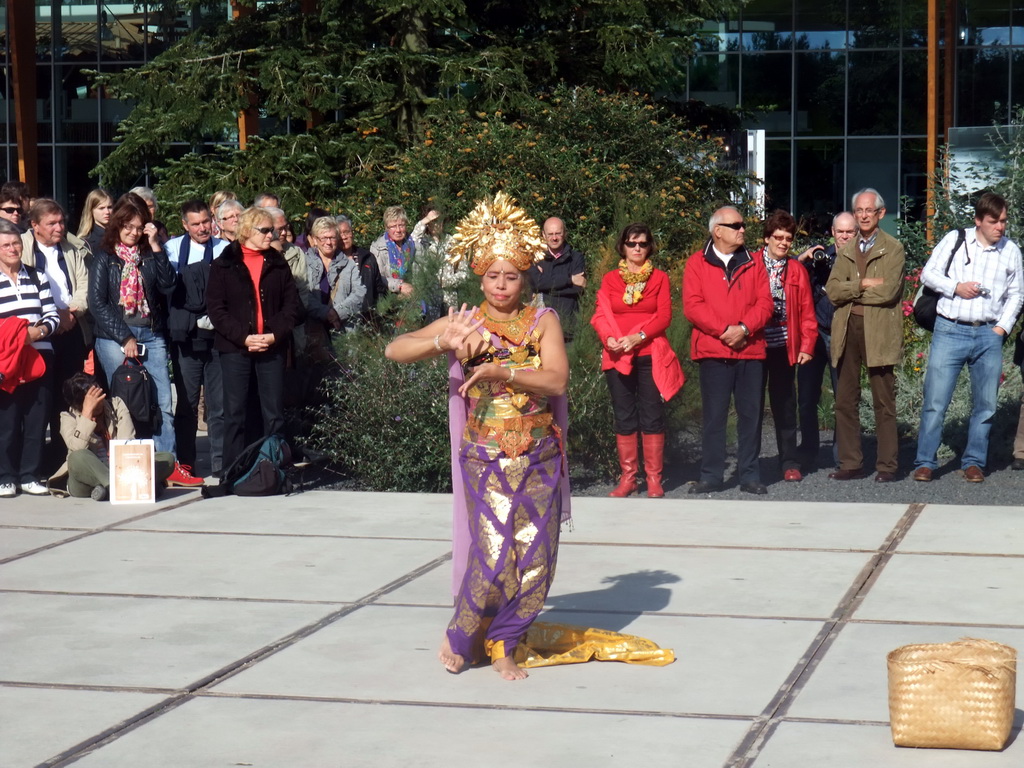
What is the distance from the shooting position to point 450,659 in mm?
5656

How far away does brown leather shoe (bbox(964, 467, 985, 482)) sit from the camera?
33.1 ft

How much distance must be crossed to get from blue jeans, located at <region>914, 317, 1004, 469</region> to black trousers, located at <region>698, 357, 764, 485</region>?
1.21 m

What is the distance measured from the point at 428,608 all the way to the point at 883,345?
15.4 feet

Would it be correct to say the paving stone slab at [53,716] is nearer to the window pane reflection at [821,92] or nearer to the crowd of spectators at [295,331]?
the crowd of spectators at [295,331]

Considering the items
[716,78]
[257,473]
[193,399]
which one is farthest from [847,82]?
[257,473]

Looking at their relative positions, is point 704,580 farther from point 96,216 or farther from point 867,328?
Answer: point 96,216

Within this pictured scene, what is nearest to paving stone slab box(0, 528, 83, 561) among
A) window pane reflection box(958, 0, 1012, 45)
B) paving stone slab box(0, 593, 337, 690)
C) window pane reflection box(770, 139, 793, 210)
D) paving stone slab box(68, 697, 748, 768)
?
paving stone slab box(0, 593, 337, 690)

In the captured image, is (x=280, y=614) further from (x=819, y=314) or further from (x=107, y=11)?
(x=107, y=11)

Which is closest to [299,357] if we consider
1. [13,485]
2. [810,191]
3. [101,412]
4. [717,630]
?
[101,412]

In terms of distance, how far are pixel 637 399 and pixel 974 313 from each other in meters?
2.33

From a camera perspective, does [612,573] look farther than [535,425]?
Yes

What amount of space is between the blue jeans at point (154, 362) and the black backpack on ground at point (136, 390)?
205 mm

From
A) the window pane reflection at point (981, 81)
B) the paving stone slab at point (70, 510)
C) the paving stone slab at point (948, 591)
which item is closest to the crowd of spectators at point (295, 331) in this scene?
the paving stone slab at point (70, 510)

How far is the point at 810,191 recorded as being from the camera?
32000mm
